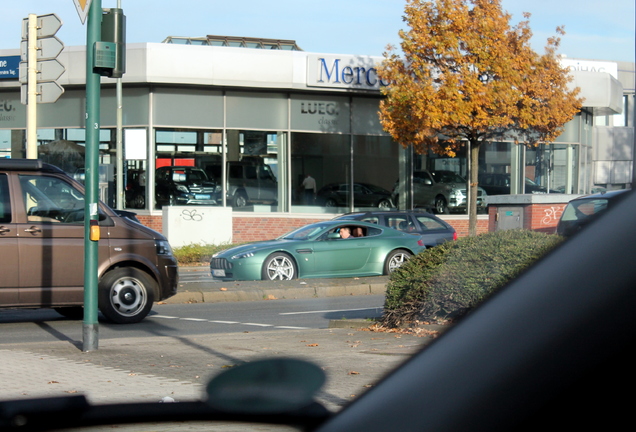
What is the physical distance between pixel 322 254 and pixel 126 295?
5.84 metres

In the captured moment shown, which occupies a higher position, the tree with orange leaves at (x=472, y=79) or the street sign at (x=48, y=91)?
the tree with orange leaves at (x=472, y=79)

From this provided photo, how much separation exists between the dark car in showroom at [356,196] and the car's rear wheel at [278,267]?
11613 mm

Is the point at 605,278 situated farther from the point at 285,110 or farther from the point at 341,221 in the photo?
the point at 285,110

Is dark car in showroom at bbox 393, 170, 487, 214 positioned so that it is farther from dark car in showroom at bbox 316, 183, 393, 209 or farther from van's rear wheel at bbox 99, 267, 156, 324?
van's rear wheel at bbox 99, 267, 156, 324

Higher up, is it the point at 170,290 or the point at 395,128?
the point at 395,128

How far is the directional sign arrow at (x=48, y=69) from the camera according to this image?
1462cm

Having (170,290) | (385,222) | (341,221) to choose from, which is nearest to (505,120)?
(385,222)

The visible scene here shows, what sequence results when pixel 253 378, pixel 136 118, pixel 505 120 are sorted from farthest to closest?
pixel 136 118 → pixel 505 120 → pixel 253 378

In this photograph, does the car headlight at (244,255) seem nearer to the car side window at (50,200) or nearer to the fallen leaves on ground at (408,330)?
the car side window at (50,200)

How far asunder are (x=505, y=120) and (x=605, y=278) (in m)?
22.5

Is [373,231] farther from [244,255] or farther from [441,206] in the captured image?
Result: [441,206]

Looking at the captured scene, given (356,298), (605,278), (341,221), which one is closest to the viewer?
(605,278)

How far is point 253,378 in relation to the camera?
1.29 m

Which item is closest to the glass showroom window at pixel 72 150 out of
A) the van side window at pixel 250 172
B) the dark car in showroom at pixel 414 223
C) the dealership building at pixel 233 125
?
the dealership building at pixel 233 125
